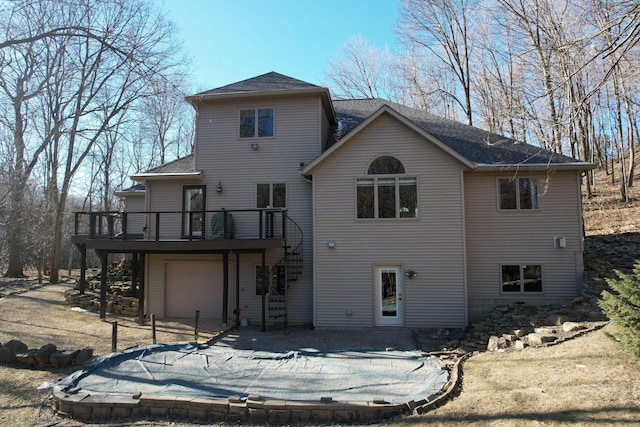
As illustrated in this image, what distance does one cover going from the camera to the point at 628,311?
19.6ft

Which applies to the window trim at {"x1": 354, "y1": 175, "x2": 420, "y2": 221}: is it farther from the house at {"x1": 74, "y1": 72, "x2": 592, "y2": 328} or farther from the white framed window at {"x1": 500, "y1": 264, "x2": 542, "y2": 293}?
the white framed window at {"x1": 500, "y1": 264, "x2": 542, "y2": 293}

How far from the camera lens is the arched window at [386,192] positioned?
12.4 m

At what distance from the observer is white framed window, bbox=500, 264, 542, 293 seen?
1236 cm

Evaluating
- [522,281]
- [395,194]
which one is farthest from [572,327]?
[395,194]

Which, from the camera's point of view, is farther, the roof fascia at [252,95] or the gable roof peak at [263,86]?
the gable roof peak at [263,86]

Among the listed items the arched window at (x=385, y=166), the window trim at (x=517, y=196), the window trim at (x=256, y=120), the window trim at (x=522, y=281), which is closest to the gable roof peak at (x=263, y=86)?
the window trim at (x=256, y=120)

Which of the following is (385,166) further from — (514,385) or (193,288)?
(193,288)

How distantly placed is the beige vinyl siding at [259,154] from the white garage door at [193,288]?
1477 millimetres

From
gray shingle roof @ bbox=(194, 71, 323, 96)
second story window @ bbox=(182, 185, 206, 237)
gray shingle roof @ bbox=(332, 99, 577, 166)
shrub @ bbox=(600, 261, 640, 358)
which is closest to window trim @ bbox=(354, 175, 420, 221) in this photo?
gray shingle roof @ bbox=(332, 99, 577, 166)

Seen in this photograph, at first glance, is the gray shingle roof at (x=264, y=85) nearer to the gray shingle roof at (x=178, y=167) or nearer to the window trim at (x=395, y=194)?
the gray shingle roof at (x=178, y=167)

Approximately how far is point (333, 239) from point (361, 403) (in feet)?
22.5

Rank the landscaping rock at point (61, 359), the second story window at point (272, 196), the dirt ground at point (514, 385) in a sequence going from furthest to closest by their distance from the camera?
the second story window at point (272, 196), the landscaping rock at point (61, 359), the dirt ground at point (514, 385)

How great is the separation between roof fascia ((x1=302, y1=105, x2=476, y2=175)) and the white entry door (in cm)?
374

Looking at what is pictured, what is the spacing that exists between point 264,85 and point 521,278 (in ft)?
35.2
